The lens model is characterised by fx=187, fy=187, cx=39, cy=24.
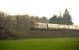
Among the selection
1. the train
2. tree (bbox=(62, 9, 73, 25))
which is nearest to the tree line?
the train

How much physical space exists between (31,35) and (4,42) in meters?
0.41

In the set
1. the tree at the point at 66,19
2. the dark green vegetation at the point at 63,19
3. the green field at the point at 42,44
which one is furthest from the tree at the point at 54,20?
the green field at the point at 42,44

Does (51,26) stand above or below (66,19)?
below

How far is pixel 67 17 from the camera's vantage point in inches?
116

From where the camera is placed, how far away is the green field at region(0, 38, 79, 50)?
2693mm

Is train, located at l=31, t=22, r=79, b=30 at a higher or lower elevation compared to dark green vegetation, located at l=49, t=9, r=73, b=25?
lower

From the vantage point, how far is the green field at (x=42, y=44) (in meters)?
2.69

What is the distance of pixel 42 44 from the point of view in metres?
2.80

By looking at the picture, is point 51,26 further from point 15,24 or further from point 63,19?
point 15,24

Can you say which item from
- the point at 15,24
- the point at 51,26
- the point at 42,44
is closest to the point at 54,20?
the point at 51,26

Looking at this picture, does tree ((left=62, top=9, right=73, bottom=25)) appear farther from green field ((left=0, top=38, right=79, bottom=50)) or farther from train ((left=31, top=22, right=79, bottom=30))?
green field ((left=0, top=38, right=79, bottom=50))

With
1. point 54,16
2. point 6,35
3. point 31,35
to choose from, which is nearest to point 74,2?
point 54,16

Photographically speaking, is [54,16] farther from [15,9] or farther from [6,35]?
[6,35]

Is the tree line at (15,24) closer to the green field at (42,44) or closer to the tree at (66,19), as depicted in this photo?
the green field at (42,44)
